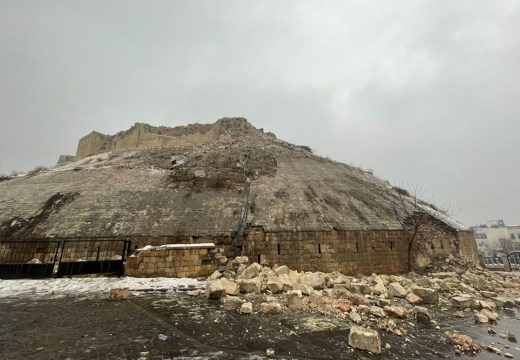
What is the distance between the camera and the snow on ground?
877cm

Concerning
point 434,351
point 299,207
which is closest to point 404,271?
point 299,207

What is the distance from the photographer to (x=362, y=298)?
7.86 metres

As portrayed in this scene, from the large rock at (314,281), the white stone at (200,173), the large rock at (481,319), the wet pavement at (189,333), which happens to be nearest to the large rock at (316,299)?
the wet pavement at (189,333)

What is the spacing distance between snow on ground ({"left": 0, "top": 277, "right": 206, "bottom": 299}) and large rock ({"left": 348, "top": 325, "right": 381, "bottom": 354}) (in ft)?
21.2

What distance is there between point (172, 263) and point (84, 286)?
326cm

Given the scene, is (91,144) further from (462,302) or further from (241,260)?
(462,302)

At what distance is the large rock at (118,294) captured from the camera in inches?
322

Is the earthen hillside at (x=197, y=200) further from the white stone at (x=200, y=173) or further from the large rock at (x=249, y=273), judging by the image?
the large rock at (x=249, y=273)

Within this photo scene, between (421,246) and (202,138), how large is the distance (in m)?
29.3

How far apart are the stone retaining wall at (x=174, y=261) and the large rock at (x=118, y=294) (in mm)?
2914

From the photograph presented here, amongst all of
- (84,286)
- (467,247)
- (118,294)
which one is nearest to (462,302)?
(118,294)

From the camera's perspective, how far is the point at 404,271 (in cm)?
1438

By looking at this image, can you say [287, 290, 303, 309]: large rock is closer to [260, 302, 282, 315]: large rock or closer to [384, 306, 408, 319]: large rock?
[260, 302, 282, 315]: large rock

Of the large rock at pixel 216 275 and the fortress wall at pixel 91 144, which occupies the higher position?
the fortress wall at pixel 91 144
